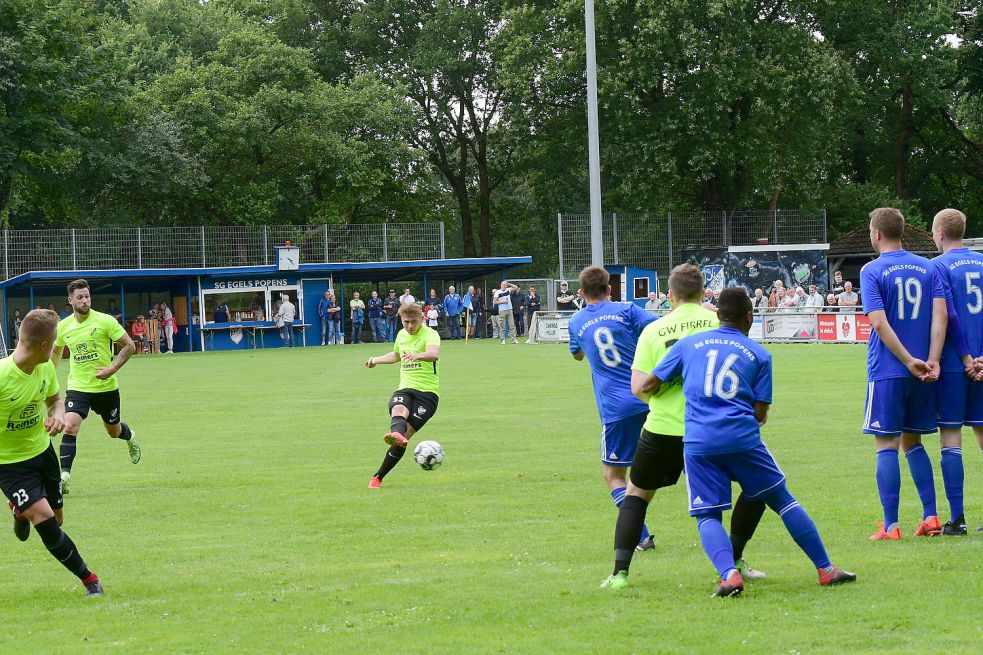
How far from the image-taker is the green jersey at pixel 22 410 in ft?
24.2

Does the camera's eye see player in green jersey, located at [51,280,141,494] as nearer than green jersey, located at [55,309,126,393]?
Yes

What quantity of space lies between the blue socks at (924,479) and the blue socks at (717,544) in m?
2.13

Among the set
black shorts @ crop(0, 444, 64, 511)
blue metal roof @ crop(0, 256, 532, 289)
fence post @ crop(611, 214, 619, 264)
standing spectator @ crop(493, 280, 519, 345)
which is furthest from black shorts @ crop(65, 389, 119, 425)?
fence post @ crop(611, 214, 619, 264)

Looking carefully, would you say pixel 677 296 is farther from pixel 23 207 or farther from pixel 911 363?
pixel 23 207

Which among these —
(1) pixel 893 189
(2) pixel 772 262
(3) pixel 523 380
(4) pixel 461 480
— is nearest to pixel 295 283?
(2) pixel 772 262

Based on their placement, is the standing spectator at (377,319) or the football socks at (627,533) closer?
the football socks at (627,533)

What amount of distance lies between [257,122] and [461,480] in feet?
137

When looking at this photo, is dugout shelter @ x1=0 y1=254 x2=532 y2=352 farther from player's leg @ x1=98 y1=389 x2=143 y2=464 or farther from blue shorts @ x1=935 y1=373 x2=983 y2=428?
blue shorts @ x1=935 y1=373 x2=983 y2=428

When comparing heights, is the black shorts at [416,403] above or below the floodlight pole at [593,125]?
below

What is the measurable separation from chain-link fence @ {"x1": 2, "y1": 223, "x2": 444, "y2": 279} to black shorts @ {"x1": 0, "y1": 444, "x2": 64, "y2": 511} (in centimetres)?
3781

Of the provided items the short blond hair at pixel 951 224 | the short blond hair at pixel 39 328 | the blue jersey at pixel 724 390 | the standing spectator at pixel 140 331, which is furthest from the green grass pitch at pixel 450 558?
the standing spectator at pixel 140 331

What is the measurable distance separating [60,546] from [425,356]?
5496 millimetres

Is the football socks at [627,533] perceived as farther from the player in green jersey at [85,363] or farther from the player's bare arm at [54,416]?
the player in green jersey at [85,363]

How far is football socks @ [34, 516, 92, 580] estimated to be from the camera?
23.6 ft
